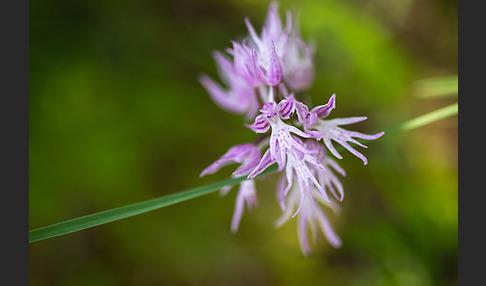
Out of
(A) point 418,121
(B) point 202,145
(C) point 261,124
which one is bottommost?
(A) point 418,121

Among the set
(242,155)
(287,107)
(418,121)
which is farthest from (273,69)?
(418,121)

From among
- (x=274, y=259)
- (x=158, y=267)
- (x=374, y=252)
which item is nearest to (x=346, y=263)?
(x=374, y=252)

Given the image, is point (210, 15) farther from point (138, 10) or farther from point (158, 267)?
point (158, 267)

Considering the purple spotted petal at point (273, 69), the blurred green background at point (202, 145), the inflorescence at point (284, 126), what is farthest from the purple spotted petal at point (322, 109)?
the blurred green background at point (202, 145)

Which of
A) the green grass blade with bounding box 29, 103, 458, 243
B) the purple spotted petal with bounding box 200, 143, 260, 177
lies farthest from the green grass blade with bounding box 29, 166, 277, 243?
the purple spotted petal with bounding box 200, 143, 260, 177

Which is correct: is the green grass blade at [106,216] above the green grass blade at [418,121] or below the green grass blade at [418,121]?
above

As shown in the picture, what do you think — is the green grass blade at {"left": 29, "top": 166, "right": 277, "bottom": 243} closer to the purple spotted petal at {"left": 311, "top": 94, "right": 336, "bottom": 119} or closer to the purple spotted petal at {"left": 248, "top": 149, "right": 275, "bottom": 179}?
the purple spotted petal at {"left": 248, "top": 149, "right": 275, "bottom": 179}

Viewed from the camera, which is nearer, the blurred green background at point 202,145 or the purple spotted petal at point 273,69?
the purple spotted petal at point 273,69

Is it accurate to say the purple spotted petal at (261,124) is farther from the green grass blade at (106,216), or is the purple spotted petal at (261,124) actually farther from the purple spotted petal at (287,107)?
the green grass blade at (106,216)

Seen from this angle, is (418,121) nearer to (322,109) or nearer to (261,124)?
(322,109)
